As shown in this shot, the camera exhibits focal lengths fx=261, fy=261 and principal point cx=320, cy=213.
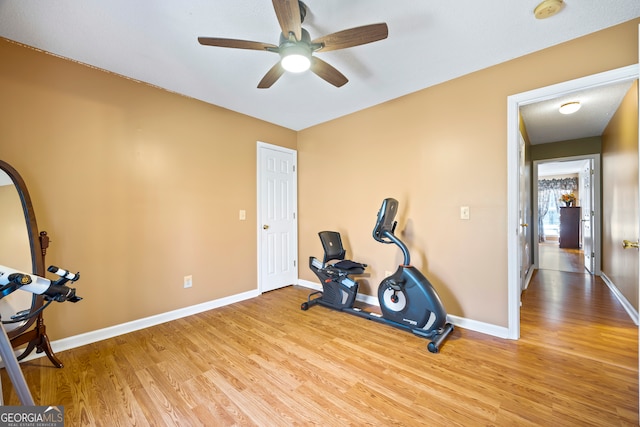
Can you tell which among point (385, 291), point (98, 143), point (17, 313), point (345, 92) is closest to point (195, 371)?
point (17, 313)

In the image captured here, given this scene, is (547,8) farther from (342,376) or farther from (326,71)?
(342,376)

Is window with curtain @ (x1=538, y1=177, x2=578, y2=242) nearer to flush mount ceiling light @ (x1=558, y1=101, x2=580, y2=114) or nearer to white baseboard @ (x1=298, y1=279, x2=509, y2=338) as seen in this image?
flush mount ceiling light @ (x1=558, y1=101, x2=580, y2=114)

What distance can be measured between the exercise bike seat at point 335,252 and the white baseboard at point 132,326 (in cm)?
125

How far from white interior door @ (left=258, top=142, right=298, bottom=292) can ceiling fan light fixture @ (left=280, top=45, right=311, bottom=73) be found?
6.24 ft

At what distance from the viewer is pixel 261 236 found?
11.8 ft

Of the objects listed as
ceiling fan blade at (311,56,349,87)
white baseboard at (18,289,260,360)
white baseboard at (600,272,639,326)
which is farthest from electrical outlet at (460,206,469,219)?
white baseboard at (18,289,260,360)

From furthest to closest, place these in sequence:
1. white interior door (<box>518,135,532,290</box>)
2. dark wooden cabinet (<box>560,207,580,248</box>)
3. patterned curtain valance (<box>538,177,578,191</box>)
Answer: patterned curtain valance (<box>538,177,578,191</box>)
dark wooden cabinet (<box>560,207,580,248</box>)
white interior door (<box>518,135,532,290</box>)

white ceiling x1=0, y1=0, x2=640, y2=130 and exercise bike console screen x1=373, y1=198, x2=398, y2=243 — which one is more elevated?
white ceiling x1=0, y1=0, x2=640, y2=130

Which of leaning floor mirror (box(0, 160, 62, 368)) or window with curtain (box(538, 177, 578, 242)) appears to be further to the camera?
window with curtain (box(538, 177, 578, 242))

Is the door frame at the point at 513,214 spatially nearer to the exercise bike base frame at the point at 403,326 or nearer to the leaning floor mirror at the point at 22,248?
the exercise bike base frame at the point at 403,326

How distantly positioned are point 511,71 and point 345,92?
1.50m

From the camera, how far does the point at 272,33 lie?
1918 millimetres

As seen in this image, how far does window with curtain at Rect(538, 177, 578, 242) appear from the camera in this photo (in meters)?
8.91

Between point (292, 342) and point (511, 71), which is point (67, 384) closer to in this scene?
point (292, 342)
